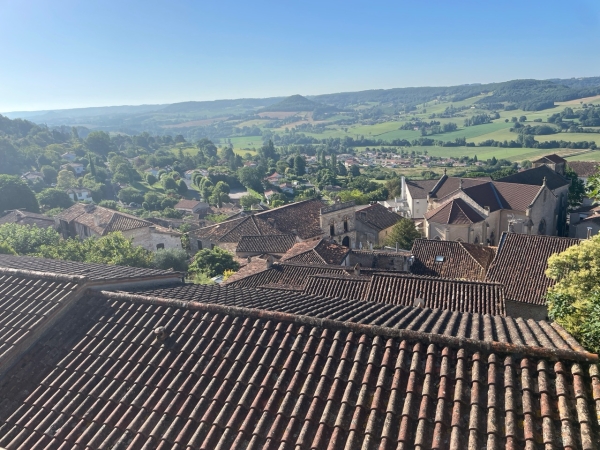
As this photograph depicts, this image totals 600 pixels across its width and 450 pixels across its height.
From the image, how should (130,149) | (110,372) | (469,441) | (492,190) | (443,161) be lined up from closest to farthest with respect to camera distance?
(469,441) < (110,372) < (492,190) < (443,161) < (130,149)

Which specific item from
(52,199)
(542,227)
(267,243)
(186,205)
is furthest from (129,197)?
(542,227)

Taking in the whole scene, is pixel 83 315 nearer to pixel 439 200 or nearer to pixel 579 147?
Answer: pixel 439 200

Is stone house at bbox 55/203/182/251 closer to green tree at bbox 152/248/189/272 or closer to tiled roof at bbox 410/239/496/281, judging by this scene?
green tree at bbox 152/248/189/272

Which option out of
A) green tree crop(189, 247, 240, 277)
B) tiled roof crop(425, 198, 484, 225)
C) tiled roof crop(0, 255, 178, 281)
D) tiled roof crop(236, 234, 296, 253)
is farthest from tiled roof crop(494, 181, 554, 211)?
tiled roof crop(0, 255, 178, 281)

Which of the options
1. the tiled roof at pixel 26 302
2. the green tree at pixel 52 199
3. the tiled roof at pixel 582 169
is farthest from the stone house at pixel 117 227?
the tiled roof at pixel 582 169

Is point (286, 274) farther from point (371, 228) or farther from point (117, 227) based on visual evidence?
point (117, 227)

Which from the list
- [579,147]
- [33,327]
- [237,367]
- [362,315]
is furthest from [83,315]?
[579,147]

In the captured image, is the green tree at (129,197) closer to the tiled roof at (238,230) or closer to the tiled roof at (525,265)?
the tiled roof at (238,230)
